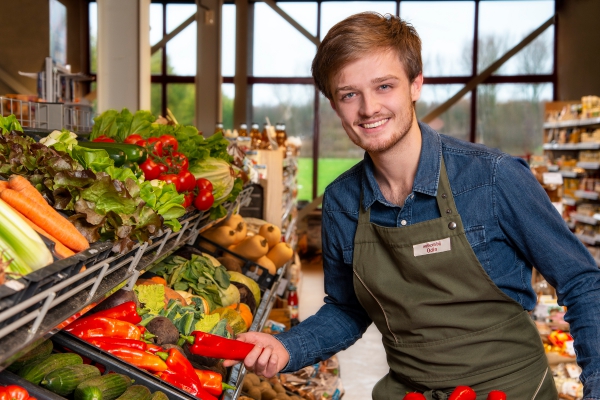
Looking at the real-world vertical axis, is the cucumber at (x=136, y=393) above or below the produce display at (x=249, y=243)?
above

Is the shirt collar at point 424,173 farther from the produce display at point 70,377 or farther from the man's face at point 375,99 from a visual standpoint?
the produce display at point 70,377

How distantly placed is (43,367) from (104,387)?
139 millimetres

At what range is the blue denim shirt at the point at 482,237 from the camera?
1.65m

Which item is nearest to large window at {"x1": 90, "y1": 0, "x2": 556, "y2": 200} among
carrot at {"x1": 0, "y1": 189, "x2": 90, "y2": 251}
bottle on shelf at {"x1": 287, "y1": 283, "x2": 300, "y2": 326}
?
bottle on shelf at {"x1": 287, "y1": 283, "x2": 300, "y2": 326}

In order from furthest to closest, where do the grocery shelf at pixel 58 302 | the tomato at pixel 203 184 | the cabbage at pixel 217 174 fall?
the cabbage at pixel 217 174 → the tomato at pixel 203 184 → the grocery shelf at pixel 58 302

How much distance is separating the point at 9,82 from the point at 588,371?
19.2ft

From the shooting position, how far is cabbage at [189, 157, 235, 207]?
9.73 feet

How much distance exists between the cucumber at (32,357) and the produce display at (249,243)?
2.12 m

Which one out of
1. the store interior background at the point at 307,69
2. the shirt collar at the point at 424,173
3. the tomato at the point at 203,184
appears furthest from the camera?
the store interior background at the point at 307,69

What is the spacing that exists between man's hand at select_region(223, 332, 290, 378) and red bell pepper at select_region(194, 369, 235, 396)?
0.68 ft

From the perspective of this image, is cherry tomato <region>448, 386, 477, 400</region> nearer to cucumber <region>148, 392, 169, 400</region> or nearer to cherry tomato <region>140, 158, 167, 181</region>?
cucumber <region>148, 392, 169, 400</region>

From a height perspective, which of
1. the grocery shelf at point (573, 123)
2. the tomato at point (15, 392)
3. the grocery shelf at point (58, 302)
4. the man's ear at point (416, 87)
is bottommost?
the tomato at point (15, 392)

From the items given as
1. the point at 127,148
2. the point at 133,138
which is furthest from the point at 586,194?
the point at 127,148

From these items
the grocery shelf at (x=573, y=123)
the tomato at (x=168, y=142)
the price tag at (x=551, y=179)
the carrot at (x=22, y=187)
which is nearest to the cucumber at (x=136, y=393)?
the carrot at (x=22, y=187)
